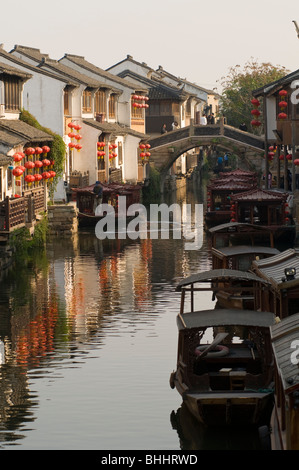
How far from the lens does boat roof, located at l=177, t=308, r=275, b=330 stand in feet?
72.0

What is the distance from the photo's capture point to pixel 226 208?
196 ft

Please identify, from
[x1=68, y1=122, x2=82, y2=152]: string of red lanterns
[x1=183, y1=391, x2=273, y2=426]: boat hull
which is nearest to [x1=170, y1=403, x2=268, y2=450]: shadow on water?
[x1=183, y1=391, x2=273, y2=426]: boat hull

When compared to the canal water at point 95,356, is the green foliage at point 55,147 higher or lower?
higher

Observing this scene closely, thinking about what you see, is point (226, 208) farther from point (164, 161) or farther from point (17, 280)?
point (164, 161)

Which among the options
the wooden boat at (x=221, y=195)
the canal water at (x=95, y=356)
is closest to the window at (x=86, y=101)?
the wooden boat at (x=221, y=195)

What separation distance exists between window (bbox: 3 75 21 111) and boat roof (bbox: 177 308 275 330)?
31.2 metres

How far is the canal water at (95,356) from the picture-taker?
20.9 m

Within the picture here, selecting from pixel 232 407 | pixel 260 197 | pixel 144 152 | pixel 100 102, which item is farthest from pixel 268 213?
pixel 144 152

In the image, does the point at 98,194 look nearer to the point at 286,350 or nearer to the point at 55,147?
the point at 55,147

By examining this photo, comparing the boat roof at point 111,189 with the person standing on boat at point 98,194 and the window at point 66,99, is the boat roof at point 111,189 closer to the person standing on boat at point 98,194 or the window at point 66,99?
the person standing on boat at point 98,194

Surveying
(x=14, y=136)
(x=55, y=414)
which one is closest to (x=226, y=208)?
(x=14, y=136)

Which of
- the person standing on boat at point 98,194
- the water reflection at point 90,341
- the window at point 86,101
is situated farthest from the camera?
the window at point 86,101

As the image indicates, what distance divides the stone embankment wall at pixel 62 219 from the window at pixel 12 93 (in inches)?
219

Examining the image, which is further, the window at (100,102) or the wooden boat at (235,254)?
the window at (100,102)
